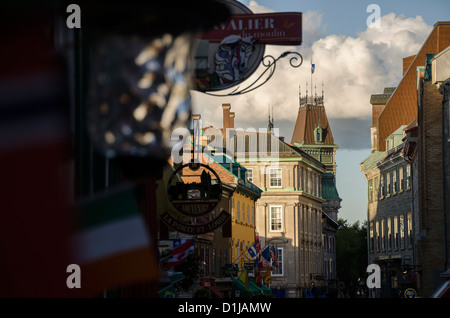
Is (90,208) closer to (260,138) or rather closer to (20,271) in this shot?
(20,271)

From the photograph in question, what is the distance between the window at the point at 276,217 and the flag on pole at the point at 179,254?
69.6 m

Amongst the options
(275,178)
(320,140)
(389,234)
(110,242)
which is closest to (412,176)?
(389,234)

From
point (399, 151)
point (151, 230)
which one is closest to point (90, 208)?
point (151, 230)

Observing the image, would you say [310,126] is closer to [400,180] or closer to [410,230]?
[400,180]

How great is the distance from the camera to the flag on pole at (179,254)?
24.2 m

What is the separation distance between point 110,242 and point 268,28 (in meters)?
8.08

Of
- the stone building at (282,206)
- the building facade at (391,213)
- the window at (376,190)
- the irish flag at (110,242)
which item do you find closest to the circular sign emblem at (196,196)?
the irish flag at (110,242)

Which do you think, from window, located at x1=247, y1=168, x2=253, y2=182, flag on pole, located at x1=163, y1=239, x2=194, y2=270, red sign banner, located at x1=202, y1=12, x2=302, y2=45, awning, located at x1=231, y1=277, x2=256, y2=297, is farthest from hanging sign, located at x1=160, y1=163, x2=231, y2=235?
window, located at x1=247, y1=168, x2=253, y2=182

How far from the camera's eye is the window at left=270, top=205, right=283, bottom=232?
93.8 meters

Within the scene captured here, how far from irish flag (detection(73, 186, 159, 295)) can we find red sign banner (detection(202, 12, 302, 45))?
7281 millimetres

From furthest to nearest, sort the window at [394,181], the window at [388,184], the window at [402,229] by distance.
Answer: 1. the window at [388,184]
2. the window at [394,181]
3. the window at [402,229]

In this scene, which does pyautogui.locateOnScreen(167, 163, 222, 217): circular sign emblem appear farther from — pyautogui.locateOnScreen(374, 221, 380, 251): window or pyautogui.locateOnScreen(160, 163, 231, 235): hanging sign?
pyautogui.locateOnScreen(374, 221, 380, 251): window

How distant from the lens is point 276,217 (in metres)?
94.3

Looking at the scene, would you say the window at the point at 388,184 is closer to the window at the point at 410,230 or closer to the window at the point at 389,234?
the window at the point at 389,234
